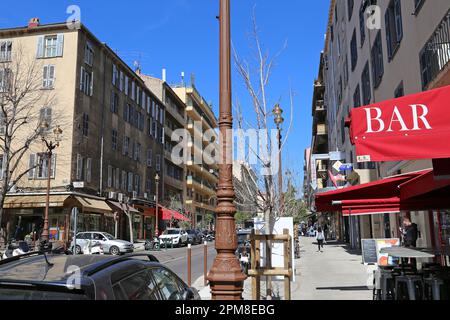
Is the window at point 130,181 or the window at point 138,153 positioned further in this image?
the window at point 138,153

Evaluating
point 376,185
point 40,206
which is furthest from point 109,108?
point 376,185

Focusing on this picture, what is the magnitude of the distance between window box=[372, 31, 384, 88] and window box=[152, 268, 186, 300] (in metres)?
16.1

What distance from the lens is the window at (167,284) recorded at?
13.9 feet

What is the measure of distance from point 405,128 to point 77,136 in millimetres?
31391

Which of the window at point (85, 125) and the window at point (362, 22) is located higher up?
the window at point (362, 22)

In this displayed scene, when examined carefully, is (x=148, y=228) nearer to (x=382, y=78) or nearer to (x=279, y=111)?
(x=382, y=78)

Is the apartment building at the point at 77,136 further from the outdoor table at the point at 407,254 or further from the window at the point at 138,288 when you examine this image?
the window at the point at 138,288

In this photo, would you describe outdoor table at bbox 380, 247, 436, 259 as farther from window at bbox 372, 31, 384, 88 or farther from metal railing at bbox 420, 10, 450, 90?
window at bbox 372, 31, 384, 88

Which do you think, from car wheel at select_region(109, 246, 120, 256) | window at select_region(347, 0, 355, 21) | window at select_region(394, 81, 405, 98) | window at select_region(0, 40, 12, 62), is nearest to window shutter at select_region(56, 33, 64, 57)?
window at select_region(0, 40, 12, 62)

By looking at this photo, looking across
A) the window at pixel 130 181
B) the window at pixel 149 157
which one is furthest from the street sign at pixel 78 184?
the window at pixel 149 157

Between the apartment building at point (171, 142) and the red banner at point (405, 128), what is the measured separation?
164 ft

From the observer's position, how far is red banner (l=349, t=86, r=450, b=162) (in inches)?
158

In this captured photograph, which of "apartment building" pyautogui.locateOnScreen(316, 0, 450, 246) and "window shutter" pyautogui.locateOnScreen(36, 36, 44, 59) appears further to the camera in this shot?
"window shutter" pyautogui.locateOnScreen(36, 36, 44, 59)
